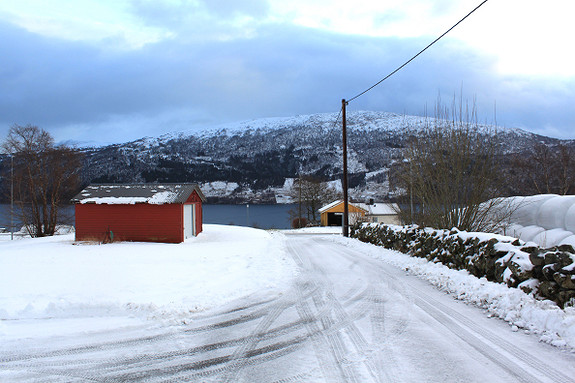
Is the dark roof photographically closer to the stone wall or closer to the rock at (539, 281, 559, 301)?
the stone wall

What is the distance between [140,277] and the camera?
9.30m

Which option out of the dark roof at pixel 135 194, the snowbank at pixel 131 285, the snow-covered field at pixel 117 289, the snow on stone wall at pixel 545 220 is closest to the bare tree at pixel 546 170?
the snow on stone wall at pixel 545 220

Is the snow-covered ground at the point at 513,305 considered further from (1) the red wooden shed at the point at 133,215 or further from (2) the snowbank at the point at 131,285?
(1) the red wooden shed at the point at 133,215

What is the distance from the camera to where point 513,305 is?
614 centimetres

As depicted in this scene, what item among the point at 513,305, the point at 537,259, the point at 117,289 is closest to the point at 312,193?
the point at 117,289

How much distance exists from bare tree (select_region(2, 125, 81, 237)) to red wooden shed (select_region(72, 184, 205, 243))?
15.3 m

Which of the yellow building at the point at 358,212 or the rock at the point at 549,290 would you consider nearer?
the rock at the point at 549,290

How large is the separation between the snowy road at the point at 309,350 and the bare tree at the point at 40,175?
37977mm

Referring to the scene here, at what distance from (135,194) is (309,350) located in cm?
2307

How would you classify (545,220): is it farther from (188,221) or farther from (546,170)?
(546,170)

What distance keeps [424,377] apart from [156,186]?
2493 centimetres

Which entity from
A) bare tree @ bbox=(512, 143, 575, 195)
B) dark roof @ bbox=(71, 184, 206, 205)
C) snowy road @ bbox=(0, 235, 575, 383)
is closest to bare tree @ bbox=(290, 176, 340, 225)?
bare tree @ bbox=(512, 143, 575, 195)

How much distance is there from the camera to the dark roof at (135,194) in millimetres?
24453

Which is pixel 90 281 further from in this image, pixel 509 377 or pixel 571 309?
pixel 571 309
